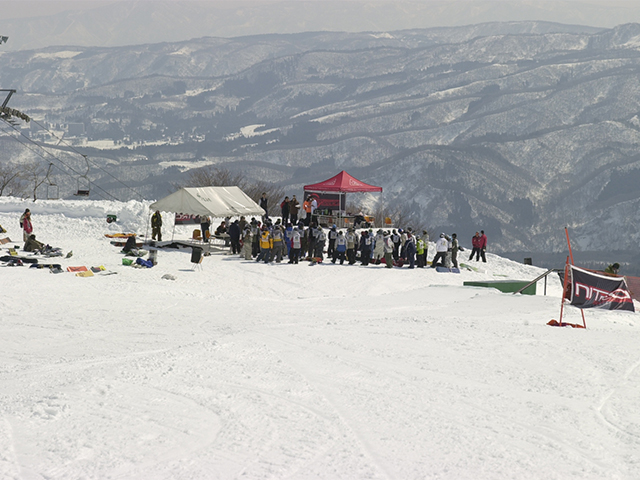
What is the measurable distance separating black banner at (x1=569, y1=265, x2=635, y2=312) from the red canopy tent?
18.7 meters

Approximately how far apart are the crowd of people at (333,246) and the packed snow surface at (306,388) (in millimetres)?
5499

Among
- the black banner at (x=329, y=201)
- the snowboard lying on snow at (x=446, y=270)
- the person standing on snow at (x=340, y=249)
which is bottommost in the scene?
the snowboard lying on snow at (x=446, y=270)

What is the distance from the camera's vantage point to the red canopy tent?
32.3 m

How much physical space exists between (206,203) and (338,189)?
9356 mm

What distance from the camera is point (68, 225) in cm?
2781

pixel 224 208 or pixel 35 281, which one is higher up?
pixel 224 208

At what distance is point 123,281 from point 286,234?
636 centimetres

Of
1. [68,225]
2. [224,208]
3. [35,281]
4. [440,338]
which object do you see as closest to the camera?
[440,338]

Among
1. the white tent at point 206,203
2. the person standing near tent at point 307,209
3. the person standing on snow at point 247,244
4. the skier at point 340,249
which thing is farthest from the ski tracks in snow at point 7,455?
the person standing near tent at point 307,209

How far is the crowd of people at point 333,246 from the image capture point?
2200 cm

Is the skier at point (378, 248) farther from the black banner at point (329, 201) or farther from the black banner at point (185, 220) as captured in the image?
the black banner at point (329, 201)

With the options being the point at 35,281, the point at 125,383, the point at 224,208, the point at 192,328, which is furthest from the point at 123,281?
the point at 125,383

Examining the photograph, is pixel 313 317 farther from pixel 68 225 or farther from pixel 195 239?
pixel 68 225

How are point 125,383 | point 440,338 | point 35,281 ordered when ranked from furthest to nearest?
1. point 35,281
2. point 440,338
3. point 125,383
